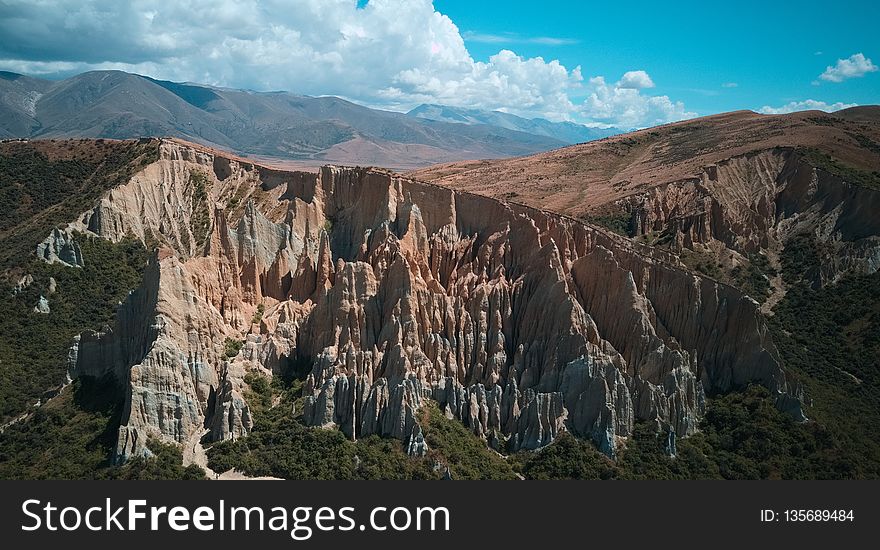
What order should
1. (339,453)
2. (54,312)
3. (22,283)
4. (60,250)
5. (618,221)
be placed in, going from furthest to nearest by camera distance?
(618,221)
(60,250)
(22,283)
(54,312)
(339,453)

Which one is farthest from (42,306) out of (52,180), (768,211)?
(768,211)

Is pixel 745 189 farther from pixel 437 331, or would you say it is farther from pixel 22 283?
pixel 22 283

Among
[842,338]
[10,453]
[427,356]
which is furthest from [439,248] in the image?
[842,338]

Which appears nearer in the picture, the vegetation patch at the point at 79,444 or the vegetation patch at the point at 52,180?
the vegetation patch at the point at 79,444

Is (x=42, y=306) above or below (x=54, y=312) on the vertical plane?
above

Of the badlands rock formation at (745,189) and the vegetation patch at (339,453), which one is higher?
the badlands rock formation at (745,189)

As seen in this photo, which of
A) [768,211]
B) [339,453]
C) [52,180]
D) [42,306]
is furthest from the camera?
[52,180]

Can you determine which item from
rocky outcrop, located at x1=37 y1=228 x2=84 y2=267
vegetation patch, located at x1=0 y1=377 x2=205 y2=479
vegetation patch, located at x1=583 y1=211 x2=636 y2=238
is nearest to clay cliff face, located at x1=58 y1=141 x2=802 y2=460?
vegetation patch, located at x1=0 y1=377 x2=205 y2=479

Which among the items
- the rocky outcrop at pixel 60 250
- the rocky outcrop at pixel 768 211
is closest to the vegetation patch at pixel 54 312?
the rocky outcrop at pixel 60 250

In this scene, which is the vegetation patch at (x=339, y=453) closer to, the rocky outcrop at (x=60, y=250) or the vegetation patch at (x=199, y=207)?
the vegetation patch at (x=199, y=207)
